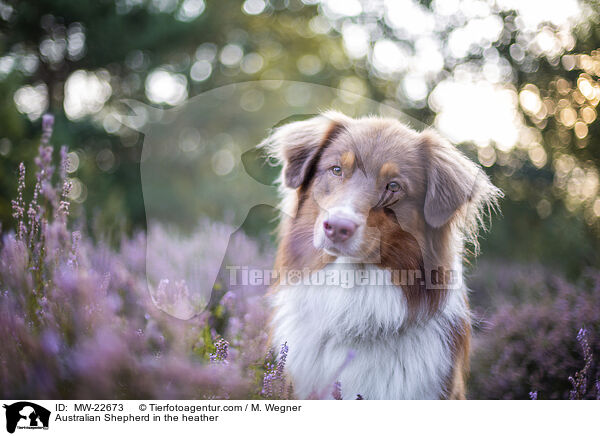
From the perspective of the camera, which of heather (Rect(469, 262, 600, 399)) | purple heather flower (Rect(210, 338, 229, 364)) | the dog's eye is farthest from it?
heather (Rect(469, 262, 600, 399))

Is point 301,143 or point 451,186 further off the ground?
point 301,143

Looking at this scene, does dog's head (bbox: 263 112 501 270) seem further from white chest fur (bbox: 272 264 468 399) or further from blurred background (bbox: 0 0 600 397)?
blurred background (bbox: 0 0 600 397)

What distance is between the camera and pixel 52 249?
2.19 m

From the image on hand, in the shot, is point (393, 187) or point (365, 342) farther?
point (365, 342)

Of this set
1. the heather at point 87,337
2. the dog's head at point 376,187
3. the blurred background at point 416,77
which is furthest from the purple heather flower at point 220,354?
the blurred background at point 416,77

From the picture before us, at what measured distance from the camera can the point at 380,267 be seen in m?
2.29

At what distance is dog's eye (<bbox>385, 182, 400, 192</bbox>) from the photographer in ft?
7.24

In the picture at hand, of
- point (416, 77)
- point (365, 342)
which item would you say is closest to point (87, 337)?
point (365, 342)

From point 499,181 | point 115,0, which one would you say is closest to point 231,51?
point 115,0

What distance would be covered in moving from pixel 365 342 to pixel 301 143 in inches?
47.5

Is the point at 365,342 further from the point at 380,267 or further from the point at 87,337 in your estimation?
the point at 87,337
